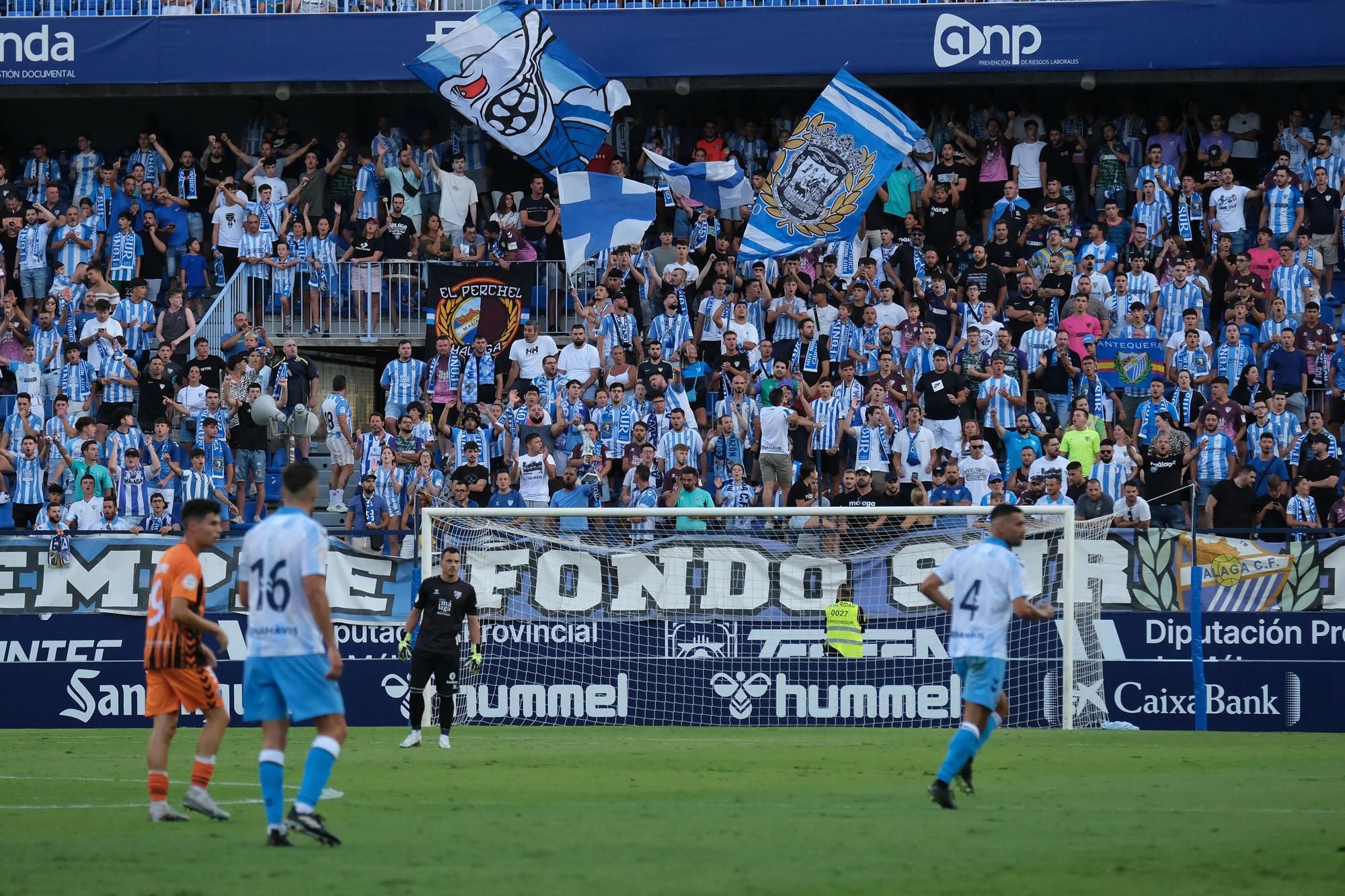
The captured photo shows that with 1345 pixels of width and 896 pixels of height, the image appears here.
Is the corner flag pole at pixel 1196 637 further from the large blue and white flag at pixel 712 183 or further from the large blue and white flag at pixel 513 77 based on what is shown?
the large blue and white flag at pixel 513 77

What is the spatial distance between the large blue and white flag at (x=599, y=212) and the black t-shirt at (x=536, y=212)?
2179mm

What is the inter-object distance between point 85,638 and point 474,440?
17.2ft

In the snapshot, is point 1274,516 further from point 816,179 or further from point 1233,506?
point 816,179

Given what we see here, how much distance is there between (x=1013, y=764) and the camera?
46.1 ft

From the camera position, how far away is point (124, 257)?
2673 centimetres

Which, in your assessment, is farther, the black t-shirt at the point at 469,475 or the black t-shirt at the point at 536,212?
the black t-shirt at the point at 536,212

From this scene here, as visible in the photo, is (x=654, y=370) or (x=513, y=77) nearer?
(x=654, y=370)

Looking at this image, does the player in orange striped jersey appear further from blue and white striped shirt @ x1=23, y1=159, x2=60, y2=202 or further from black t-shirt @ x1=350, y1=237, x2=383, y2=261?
blue and white striped shirt @ x1=23, y1=159, x2=60, y2=202

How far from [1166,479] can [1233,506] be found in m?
0.91

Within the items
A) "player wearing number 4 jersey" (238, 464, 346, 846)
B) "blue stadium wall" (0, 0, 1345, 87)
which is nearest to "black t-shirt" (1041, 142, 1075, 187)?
"blue stadium wall" (0, 0, 1345, 87)

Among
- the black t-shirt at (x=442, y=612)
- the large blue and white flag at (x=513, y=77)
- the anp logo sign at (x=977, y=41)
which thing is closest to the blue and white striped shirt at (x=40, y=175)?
the large blue and white flag at (x=513, y=77)

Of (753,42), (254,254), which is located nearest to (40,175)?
(254,254)

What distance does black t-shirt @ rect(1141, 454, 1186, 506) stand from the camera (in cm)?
2138

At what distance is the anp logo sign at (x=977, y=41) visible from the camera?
90.6 feet
